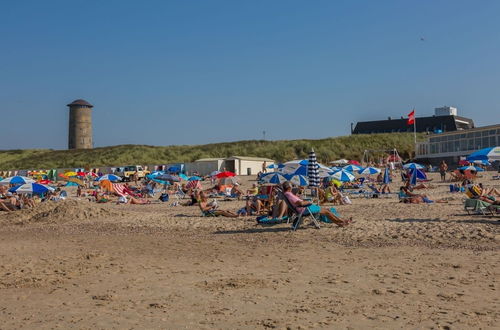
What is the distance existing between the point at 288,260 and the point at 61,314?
347cm

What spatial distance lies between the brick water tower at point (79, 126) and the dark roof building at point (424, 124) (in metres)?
38.0

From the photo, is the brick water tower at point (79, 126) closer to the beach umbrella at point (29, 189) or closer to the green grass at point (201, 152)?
the green grass at point (201, 152)

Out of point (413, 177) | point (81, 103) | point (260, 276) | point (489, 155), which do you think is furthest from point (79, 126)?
point (260, 276)

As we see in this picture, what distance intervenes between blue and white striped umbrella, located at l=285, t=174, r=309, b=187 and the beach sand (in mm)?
6003

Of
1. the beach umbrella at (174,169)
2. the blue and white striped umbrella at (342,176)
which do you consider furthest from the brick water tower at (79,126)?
the blue and white striped umbrella at (342,176)

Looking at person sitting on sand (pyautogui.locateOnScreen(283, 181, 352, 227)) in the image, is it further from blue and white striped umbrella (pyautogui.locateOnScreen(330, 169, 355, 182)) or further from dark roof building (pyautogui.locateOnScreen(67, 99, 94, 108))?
dark roof building (pyautogui.locateOnScreen(67, 99, 94, 108))

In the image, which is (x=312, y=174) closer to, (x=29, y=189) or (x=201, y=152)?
(x=29, y=189)

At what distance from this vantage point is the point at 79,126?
239 feet

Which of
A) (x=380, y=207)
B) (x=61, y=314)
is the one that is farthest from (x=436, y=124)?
(x=61, y=314)

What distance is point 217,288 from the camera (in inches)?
227

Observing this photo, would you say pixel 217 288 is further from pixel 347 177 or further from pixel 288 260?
pixel 347 177

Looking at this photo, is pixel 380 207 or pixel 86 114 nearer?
pixel 380 207

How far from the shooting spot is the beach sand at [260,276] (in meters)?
4.61

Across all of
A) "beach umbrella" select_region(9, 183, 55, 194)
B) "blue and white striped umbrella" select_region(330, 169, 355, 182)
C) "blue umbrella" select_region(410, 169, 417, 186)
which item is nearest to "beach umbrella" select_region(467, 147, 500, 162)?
"blue umbrella" select_region(410, 169, 417, 186)
